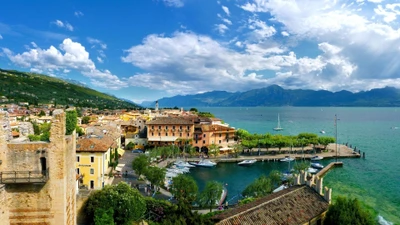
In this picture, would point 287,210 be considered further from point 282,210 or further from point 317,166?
point 317,166

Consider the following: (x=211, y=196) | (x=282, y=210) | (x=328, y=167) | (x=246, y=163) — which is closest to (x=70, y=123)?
(x=282, y=210)

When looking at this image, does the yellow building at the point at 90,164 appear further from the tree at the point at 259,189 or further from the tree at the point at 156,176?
the tree at the point at 259,189

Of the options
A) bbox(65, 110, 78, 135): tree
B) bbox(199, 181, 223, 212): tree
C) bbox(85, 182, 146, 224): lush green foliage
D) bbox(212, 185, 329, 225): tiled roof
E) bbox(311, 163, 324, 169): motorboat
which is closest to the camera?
bbox(65, 110, 78, 135): tree

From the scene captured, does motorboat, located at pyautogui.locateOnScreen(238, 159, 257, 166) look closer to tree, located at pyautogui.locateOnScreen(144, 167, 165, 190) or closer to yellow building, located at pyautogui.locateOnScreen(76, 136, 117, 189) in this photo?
tree, located at pyautogui.locateOnScreen(144, 167, 165, 190)

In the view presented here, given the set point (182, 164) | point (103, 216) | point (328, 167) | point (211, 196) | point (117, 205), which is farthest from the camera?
point (328, 167)

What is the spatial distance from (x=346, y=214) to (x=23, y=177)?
2135 centimetres

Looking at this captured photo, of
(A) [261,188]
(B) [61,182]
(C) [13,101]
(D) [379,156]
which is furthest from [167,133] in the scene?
(C) [13,101]

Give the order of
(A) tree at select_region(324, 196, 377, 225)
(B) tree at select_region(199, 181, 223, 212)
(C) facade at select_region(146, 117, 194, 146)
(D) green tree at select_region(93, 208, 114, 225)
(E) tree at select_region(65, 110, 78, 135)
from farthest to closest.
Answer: (C) facade at select_region(146, 117, 194, 146)
(B) tree at select_region(199, 181, 223, 212)
(D) green tree at select_region(93, 208, 114, 225)
(A) tree at select_region(324, 196, 377, 225)
(E) tree at select_region(65, 110, 78, 135)

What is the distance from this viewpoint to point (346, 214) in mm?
20672

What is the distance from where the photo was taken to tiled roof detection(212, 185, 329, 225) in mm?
20734

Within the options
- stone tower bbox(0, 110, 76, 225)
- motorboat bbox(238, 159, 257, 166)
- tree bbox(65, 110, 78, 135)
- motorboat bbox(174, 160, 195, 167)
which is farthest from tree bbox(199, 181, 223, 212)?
motorboat bbox(238, 159, 257, 166)

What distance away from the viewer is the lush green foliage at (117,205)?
2483cm

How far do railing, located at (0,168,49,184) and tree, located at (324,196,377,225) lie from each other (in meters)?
20.0

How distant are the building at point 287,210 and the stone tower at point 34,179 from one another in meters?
10.9
